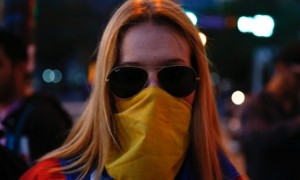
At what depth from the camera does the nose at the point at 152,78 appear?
2.00 m

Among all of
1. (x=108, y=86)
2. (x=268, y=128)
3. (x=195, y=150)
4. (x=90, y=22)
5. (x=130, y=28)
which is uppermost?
(x=90, y=22)

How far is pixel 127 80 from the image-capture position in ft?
6.55

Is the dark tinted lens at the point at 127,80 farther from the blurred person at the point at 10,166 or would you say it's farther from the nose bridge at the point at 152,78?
the blurred person at the point at 10,166

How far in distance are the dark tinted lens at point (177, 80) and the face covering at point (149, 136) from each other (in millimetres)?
32

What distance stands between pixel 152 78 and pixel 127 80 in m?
0.08

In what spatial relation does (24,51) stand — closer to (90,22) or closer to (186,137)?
(186,137)

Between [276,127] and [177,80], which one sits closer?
[177,80]

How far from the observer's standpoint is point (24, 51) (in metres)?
3.70

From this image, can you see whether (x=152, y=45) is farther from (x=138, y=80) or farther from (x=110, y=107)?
(x=110, y=107)

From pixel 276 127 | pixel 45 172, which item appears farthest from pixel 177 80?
pixel 276 127

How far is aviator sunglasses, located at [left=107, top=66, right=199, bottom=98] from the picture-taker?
1995 millimetres

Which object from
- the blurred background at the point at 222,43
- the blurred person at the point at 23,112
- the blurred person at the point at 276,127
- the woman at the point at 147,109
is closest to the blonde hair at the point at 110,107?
the woman at the point at 147,109

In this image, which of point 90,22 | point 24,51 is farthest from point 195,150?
point 90,22

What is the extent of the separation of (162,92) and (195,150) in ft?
0.85
